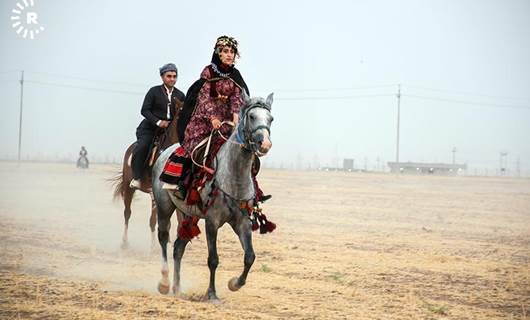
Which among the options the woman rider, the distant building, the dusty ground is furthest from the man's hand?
the distant building

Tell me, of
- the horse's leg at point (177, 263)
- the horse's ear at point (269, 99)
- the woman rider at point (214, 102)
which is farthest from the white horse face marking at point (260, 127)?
the horse's leg at point (177, 263)

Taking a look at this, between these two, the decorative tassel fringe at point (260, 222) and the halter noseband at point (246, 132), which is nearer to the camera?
the halter noseband at point (246, 132)

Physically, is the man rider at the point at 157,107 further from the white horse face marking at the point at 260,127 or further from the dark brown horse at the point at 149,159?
the white horse face marking at the point at 260,127

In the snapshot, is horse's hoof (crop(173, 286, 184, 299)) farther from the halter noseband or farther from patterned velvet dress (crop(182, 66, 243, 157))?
the halter noseband

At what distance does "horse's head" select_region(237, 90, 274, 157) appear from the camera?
27.1ft

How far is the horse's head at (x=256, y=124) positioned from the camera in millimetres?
8250

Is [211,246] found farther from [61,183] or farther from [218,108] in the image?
[61,183]

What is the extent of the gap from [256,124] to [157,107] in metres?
5.14

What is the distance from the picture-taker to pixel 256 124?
836cm

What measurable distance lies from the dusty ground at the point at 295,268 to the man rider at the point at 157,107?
1.98m

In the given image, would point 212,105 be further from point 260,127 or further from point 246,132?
point 260,127

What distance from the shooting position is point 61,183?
137 ft

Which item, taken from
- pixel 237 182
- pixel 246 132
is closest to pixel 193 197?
pixel 237 182

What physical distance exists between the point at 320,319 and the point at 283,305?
928mm
